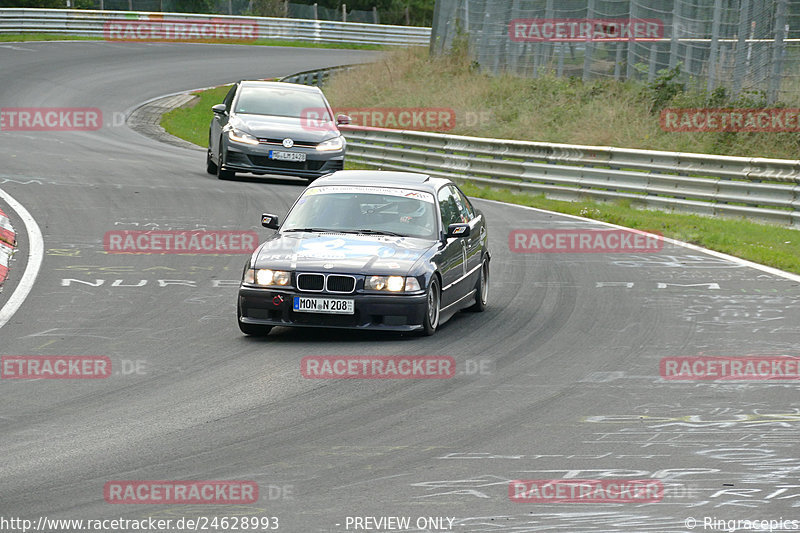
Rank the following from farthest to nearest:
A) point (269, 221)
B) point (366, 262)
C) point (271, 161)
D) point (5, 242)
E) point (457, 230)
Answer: point (271, 161), point (5, 242), point (269, 221), point (457, 230), point (366, 262)

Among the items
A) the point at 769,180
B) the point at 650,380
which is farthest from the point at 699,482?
the point at 769,180

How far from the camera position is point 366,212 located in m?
11.7

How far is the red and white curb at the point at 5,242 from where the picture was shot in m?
13.8

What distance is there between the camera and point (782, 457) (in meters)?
7.07

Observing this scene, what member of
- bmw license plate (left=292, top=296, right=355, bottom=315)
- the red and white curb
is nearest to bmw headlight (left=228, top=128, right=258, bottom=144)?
the red and white curb

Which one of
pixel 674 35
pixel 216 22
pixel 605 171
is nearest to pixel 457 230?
pixel 605 171

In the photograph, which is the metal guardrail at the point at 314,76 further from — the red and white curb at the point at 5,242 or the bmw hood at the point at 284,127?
the red and white curb at the point at 5,242

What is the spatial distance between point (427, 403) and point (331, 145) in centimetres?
1464

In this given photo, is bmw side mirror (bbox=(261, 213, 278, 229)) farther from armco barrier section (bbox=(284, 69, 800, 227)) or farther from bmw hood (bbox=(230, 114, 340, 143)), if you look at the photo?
bmw hood (bbox=(230, 114, 340, 143))

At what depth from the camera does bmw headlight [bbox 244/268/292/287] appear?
1054cm

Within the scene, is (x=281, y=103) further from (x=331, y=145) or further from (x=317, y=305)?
(x=317, y=305)

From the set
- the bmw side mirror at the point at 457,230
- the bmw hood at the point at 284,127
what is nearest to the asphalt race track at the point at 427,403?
the bmw side mirror at the point at 457,230

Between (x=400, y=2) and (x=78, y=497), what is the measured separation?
70.1 metres

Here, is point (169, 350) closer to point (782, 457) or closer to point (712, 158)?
point (782, 457)
